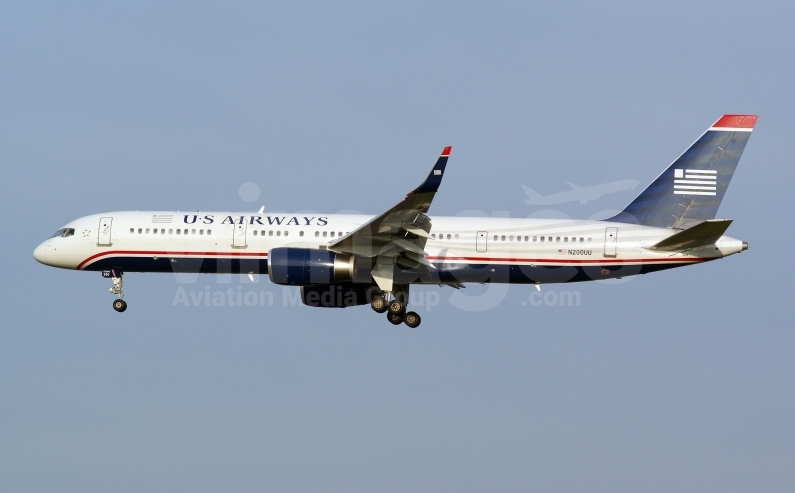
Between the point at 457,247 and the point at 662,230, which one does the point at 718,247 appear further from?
the point at 457,247

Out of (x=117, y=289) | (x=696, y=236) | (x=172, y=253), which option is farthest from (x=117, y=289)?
(x=696, y=236)

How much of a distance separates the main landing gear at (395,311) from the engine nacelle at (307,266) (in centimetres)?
244

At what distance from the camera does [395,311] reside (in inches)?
1742

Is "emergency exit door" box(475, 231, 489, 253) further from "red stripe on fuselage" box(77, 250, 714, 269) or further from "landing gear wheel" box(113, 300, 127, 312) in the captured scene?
"landing gear wheel" box(113, 300, 127, 312)

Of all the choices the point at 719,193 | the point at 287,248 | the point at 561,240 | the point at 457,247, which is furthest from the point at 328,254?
the point at 719,193

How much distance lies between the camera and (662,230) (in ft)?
143

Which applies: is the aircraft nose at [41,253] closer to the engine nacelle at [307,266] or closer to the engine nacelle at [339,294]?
the engine nacelle at [339,294]

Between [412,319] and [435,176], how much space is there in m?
9.78

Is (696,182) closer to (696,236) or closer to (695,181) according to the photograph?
(695,181)

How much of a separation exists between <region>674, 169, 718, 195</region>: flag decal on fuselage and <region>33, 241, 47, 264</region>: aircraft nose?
1036 inches

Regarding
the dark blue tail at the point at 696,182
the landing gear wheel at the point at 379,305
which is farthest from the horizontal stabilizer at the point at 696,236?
the landing gear wheel at the point at 379,305

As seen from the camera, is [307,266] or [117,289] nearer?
[307,266]

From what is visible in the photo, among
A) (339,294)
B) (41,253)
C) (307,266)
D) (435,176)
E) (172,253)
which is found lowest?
(339,294)

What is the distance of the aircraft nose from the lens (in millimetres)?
46594
